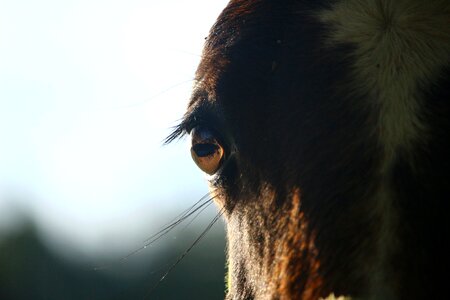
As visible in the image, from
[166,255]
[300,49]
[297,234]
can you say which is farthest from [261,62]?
[166,255]

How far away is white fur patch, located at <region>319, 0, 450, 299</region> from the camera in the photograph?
2.48 meters

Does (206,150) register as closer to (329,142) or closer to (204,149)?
(204,149)

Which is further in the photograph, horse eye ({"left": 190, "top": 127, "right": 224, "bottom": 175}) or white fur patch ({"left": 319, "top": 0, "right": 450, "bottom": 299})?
horse eye ({"left": 190, "top": 127, "right": 224, "bottom": 175})

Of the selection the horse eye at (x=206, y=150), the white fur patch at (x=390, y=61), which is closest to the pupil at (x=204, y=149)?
the horse eye at (x=206, y=150)

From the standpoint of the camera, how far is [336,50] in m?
2.81

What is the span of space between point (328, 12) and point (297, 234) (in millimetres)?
688

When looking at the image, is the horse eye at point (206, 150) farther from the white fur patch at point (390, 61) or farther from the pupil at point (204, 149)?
the white fur patch at point (390, 61)

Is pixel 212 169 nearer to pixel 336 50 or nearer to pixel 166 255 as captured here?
pixel 336 50

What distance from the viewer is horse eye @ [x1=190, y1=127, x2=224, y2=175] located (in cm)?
323

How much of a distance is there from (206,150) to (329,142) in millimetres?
699

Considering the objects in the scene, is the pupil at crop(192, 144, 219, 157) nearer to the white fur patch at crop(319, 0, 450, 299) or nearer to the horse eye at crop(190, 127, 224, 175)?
the horse eye at crop(190, 127, 224, 175)

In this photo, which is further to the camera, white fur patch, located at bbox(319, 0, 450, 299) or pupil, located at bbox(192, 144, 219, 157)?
pupil, located at bbox(192, 144, 219, 157)

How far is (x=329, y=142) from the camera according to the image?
267cm

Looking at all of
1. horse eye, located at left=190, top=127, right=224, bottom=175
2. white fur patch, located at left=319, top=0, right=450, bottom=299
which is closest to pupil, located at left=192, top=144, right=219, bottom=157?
horse eye, located at left=190, top=127, right=224, bottom=175
